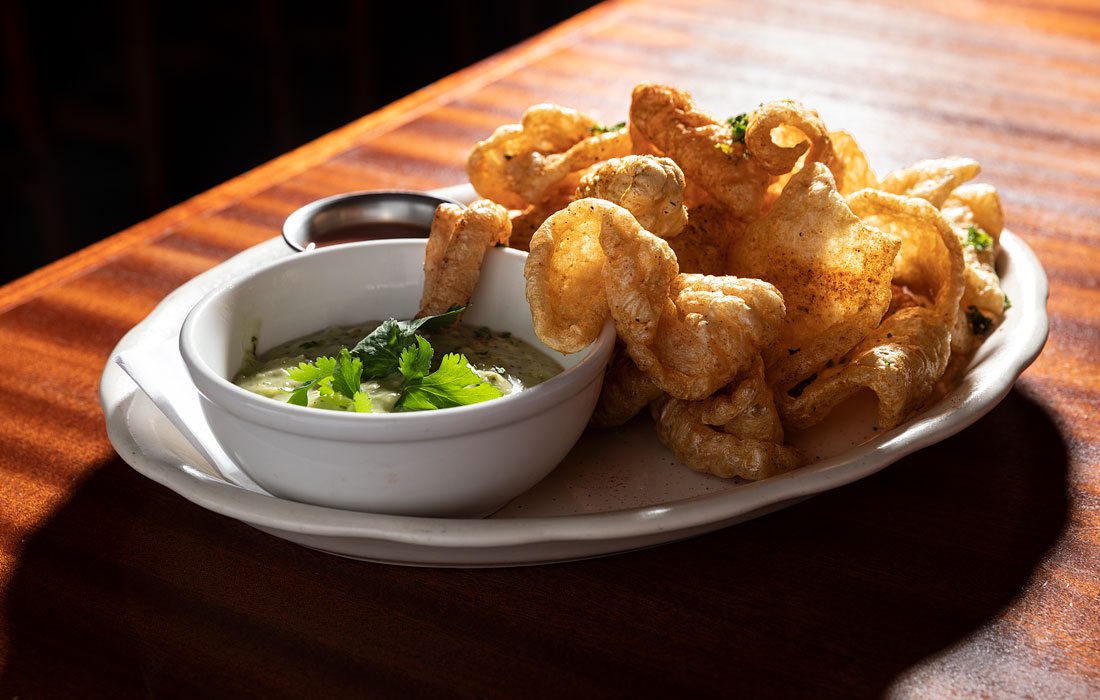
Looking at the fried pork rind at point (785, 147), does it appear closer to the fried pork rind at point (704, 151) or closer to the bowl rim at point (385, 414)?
the fried pork rind at point (704, 151)

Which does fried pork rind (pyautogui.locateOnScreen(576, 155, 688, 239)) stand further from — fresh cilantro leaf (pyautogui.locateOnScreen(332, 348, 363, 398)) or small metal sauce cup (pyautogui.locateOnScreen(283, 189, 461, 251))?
small metal sauce cup (pyautogui.locateOnScreen(283, 189, 461, 251))

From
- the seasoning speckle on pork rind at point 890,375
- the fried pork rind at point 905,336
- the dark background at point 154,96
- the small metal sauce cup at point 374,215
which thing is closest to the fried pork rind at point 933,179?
the fried pork rind at point 905,336

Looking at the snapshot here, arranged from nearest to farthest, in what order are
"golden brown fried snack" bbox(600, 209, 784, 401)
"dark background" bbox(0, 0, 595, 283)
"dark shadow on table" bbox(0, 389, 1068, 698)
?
"dark shadow on table" bbox(0, 389, 1068, 698)
"golden brown fried snack" bbox(600, 209, 784, 401)
"dark background" bbox(0, 0, 595, 283)

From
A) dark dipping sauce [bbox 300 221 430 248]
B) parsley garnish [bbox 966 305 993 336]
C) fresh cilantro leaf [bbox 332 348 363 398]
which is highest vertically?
fresh cilantro leaf [bbox 332 348 363 398]

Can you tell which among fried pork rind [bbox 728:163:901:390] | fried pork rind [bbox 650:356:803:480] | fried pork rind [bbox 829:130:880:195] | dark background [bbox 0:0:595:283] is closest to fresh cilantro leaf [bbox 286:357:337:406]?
fried pork rind [bbox 650:356:803:480]

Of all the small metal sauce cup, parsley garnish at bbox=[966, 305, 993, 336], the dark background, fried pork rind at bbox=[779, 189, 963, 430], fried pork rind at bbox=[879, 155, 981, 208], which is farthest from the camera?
the dark background
